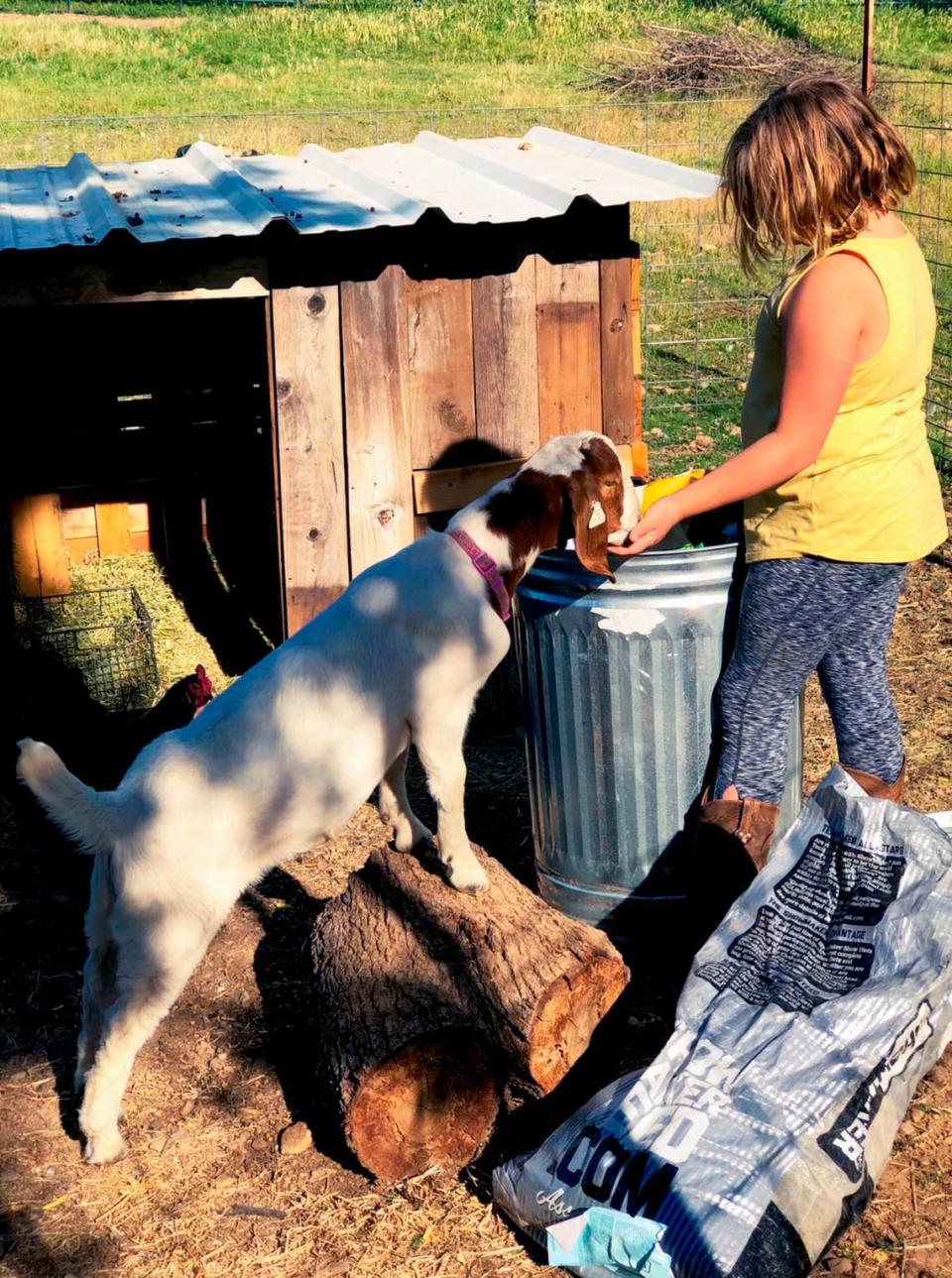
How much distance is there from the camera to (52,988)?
457cm

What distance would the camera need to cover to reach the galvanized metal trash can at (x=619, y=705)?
4.03 meters

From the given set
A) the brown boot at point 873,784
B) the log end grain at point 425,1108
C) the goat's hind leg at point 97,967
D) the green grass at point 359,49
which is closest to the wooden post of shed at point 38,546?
the goat's hind leg at point 97,967

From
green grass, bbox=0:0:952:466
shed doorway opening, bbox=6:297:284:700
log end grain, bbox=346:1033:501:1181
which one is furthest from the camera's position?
green grass, bbox=0:0:952:466

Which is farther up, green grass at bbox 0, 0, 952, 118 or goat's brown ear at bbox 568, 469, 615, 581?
green grass at bbox 0, 0, 952, 118

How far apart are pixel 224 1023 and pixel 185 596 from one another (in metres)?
4.06

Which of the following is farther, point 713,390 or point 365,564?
point 713,390

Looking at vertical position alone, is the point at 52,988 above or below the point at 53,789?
below

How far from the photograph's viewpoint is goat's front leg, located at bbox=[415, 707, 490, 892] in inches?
156

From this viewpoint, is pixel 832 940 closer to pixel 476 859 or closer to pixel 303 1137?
pixel 476 859

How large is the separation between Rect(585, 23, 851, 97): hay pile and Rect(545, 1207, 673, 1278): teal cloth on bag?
16.7 meters

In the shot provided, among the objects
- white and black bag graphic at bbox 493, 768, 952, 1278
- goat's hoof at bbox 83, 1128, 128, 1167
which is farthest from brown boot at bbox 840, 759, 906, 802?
goat's hoof at bbox 83, 1128, 128, 1167

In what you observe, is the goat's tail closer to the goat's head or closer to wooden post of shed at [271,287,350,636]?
the goat's head

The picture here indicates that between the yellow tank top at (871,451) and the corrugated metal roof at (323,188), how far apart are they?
233cm

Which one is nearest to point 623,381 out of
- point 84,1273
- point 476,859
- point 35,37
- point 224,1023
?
point 476,859
